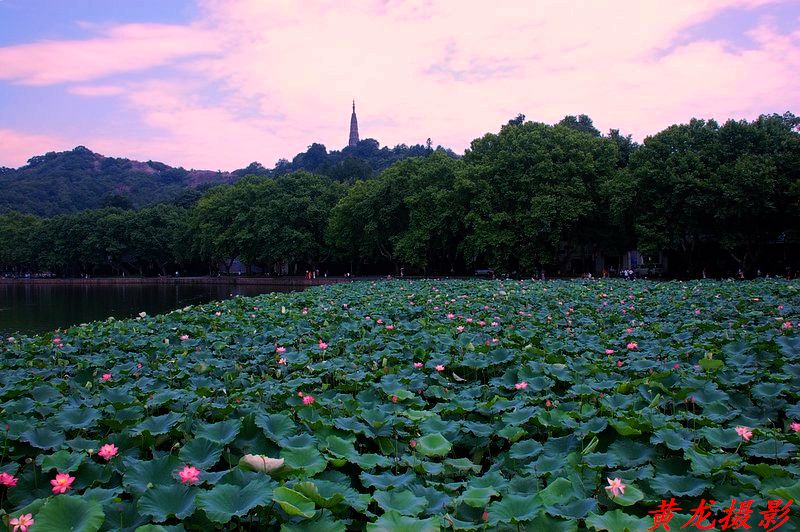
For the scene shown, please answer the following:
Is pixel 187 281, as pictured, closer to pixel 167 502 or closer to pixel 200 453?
pixel 200 453

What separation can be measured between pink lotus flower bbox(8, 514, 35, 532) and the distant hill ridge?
61781mm

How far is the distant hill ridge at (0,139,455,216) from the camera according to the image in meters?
75.1

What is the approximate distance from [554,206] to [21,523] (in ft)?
89.2

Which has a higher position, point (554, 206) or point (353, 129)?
point (353, 129)

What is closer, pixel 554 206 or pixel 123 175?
pixel 554 206

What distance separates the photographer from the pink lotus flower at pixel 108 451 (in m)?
2.51

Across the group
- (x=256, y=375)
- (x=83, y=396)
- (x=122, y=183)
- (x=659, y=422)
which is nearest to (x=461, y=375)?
(x=256, y=375)

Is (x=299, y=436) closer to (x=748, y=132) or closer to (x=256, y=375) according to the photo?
(x=256, y=375)

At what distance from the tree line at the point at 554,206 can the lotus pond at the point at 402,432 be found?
21.1 m

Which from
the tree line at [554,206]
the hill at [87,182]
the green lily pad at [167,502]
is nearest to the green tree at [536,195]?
the tree line at [554,206]

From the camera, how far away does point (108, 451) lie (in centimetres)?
253

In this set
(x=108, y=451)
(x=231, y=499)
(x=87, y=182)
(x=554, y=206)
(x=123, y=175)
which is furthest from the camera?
(x=123, y=175)

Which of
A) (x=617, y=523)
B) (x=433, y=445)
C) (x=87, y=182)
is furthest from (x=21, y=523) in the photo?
(x=87, y=182)

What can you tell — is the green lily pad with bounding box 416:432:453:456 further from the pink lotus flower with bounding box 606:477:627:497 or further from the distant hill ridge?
the distant hill ridge
